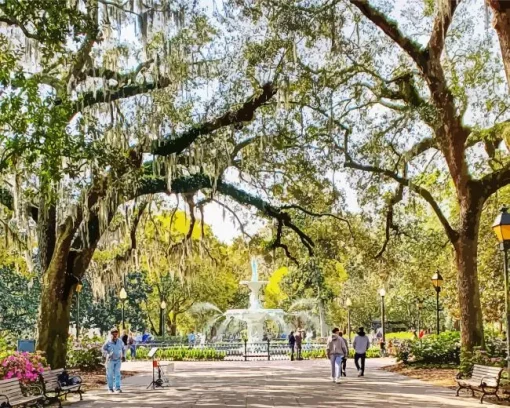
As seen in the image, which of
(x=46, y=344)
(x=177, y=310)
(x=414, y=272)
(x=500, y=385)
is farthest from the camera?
(x=177, y=310)

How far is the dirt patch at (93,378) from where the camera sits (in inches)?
773

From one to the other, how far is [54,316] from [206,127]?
20.9ft

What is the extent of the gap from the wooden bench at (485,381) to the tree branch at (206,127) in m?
8.40

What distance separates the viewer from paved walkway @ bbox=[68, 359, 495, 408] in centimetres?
1415

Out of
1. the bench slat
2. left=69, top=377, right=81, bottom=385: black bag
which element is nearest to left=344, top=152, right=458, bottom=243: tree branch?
the bench slat

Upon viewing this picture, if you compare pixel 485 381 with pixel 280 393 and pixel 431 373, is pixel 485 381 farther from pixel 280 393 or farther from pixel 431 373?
pixel 431 373

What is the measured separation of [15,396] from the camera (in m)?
12.6

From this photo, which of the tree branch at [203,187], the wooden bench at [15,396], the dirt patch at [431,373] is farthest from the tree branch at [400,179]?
the wooden bench at [15,396]

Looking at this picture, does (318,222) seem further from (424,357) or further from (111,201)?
Answer: (111,201)

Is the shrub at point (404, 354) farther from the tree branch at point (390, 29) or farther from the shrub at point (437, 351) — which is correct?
the tree branch at point (390, 29)

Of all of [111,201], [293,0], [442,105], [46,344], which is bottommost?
[46,344]

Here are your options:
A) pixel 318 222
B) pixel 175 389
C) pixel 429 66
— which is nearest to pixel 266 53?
pixel 429 66

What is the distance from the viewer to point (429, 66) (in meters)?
19.1

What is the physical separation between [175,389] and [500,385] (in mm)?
7775
